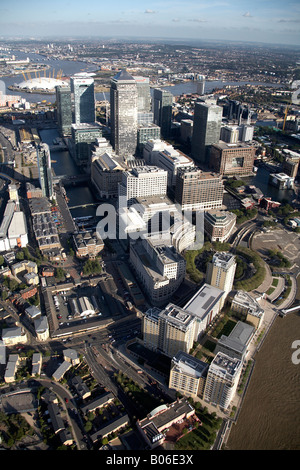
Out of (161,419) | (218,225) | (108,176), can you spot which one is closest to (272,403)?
(161,419)

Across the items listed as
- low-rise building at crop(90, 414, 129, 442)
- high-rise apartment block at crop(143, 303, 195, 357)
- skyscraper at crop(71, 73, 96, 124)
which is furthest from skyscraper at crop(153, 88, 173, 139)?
low-rise building at crop(90, 414, 129, 442)

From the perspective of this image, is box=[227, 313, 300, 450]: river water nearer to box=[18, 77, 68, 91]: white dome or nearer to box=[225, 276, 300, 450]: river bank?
box=[225, 276, 300, 450]: river bank

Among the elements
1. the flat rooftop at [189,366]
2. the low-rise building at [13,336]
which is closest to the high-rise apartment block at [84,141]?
the low-rise building at [13,336]

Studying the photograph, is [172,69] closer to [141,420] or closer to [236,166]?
[236,166]

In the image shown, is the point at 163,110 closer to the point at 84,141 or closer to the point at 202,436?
the point at 84,141

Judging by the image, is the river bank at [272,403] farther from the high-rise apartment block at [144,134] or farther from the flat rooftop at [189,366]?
the high-rise apartment block at [144,134]

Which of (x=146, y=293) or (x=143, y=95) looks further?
(x=143, y=95)
